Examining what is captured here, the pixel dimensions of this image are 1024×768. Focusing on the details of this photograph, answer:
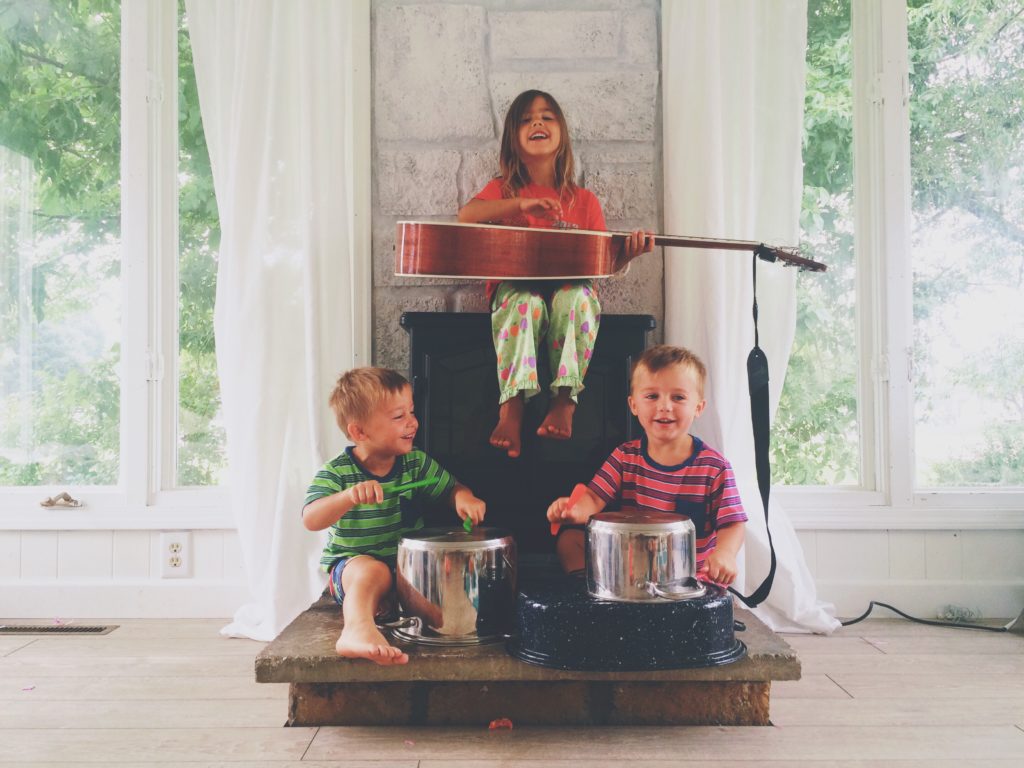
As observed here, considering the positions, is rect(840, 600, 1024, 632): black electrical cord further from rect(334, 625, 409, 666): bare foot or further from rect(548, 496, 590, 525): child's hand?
rect(334, 625, 409, 666): bare foot

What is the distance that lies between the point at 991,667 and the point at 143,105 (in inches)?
109

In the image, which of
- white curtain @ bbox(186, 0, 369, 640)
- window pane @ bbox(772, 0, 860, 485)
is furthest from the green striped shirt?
window pane @ bbox(772, 0, 860, 485)

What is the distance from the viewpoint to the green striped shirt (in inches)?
76.9

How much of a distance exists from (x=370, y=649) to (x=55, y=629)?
1.29 m

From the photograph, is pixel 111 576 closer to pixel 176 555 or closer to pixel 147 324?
pixel 176 555

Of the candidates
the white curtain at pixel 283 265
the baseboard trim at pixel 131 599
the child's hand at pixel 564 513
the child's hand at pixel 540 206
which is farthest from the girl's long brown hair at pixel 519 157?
the baseboard trim at pixel 131 599

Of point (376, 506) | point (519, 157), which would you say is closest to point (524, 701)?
point (376, 506)

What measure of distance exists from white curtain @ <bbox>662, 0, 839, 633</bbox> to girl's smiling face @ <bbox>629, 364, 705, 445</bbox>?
1.25 feet

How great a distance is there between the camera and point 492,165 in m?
2.42

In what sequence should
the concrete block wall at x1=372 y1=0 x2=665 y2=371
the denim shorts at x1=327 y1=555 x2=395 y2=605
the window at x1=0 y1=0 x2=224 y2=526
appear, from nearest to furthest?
→ the denim shorts at x1=327 y1=555 x2=395 y2=605
the concrete block wall at x1=372 y1=0 x2=665 y2=371
the window at x1=0 y1=0 x2=224 y2=526

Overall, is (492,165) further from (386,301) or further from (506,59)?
(386,301)

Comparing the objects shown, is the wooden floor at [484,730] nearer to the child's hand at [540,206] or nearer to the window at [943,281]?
the window at [943,281]

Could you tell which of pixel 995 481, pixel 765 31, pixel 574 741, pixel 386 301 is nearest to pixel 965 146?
pixel 765 31

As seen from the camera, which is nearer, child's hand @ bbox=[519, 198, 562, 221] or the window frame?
child's hand @ bbox=[519, 198, 562, 221]
